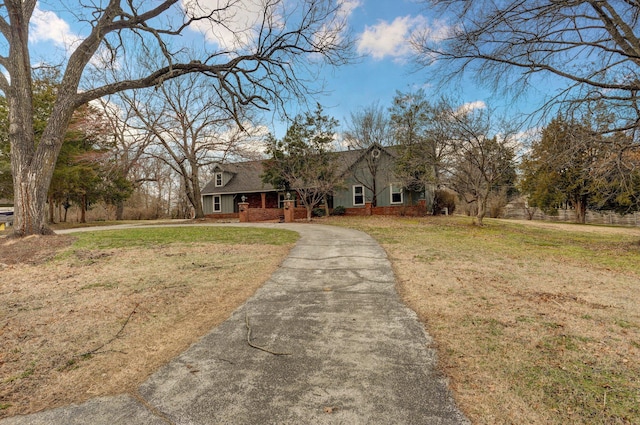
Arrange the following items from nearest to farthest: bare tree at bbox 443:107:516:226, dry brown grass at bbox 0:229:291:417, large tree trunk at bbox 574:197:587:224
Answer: dry brown grass at bbox 0:229:291:417 < bare tree at bbox 443:107:516:226 < large tree trunk at bbox 574:197:587:224

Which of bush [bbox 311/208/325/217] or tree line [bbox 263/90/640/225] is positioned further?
bush [bbox 311/208/325/217]

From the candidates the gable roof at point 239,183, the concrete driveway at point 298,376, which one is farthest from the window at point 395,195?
the concrete driveway at point 298,376

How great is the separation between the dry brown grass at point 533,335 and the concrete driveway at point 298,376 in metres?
0.29

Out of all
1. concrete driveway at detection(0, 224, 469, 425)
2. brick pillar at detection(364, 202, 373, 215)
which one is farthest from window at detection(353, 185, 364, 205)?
concrete driveway at detection(0, 224, 469, 425)

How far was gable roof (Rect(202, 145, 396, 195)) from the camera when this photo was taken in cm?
2192

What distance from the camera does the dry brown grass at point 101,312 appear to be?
2.47 m

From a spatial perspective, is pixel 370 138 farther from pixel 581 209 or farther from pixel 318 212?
pixel 581 209

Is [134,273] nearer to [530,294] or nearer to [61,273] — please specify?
[61,273]

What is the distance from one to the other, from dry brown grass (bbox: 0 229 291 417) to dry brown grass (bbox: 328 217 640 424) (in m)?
2.55

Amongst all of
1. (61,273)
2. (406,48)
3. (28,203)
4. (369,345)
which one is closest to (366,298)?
(369,345)

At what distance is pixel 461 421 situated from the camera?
6.24 feet

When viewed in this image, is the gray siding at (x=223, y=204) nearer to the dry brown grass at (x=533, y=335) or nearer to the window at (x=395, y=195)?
the window at (x=395, y=195)

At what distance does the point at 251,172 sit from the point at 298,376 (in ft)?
82.8

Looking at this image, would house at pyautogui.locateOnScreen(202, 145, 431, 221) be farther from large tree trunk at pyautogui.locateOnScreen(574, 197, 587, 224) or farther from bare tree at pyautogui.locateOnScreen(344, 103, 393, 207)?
large tree trunk at pyautogui.locateOnScreen(574, 197, 587, 224)
